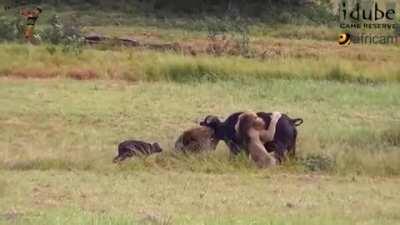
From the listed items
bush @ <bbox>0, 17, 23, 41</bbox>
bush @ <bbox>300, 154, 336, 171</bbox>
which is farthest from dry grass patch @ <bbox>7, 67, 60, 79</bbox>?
bush @ <bbox>300, 154, 336, 171</bbox>

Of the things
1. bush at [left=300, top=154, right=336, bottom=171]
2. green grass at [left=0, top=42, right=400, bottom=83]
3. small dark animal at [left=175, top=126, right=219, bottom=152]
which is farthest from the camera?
green grass at [left=0, top=42, right=400, bottom=83]

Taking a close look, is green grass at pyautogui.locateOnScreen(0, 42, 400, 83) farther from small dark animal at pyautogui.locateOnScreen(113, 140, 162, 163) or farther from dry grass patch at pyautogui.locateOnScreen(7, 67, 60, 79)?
small dark animal at pyautogui.locateOnScreen(113, 140, 162, 163)

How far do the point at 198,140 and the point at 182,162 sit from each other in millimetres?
422

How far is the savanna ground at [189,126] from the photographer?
7.28 m

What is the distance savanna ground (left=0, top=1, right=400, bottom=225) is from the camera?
7.28 metres

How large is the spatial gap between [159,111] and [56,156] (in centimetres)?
409

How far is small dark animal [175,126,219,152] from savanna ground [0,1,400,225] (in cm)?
12

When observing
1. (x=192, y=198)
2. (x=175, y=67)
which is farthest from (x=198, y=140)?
(x=175, y=67)

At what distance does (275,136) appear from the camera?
9562mm

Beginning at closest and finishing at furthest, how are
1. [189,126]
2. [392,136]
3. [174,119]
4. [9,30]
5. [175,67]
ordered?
[392,136]
[189,126]
[174,119]
[175,67]
[9,30]

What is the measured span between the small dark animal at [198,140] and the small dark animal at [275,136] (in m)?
0.07

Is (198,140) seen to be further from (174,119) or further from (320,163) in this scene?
(174,119)

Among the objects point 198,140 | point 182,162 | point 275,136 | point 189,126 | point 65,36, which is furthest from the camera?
point 65,36

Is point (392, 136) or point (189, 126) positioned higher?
point (392, 136)
